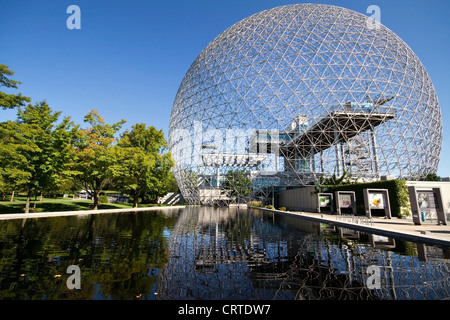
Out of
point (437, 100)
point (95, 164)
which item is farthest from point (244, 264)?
point (437, 100)

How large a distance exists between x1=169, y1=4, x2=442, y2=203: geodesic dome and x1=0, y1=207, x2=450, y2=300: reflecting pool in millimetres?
20766

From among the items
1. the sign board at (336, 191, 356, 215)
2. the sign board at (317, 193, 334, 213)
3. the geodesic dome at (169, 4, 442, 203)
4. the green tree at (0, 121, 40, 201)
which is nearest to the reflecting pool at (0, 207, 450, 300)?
the green tree at (0, 121, 40, 201)

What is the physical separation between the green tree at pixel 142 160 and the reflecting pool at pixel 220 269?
16.8m

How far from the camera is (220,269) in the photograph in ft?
16.0

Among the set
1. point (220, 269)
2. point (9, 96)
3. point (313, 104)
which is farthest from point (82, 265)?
point (313, 104)

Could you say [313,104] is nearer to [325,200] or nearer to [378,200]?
[325,200]

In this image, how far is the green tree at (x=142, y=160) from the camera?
24.0 metres

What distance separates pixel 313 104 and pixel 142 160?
69.2 ft

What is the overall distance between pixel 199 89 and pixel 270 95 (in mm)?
12757

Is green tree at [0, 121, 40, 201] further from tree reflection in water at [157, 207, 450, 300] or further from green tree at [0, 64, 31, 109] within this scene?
tree reflection in water at [157, 207, 450, 300]

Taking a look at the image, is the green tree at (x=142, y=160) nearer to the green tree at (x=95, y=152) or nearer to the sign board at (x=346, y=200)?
the green tree at (x=95, y=152)

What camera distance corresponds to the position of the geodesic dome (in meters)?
25.2

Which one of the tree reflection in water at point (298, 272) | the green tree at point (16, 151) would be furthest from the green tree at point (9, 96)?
the tree reflection in water at point (298, 272)

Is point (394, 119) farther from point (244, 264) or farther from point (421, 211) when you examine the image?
point (244, 264)
